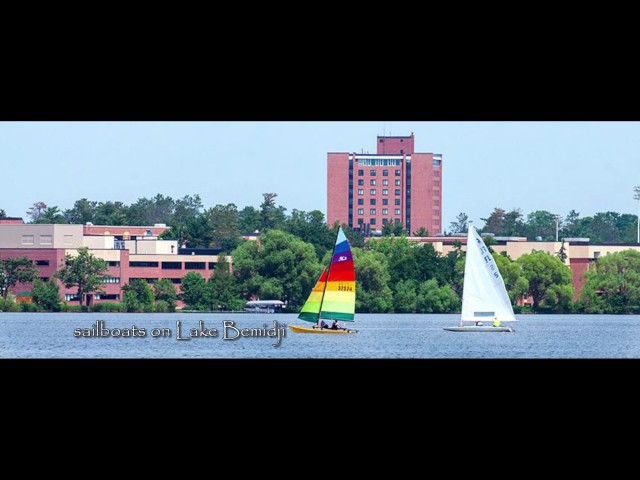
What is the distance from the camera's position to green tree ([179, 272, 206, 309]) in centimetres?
9631

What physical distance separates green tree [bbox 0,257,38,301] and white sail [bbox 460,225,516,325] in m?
45.2

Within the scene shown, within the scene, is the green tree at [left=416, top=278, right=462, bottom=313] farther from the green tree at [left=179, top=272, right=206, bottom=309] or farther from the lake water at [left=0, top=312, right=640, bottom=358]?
the lake water at [left=0, top=312, right=640, bottom=358]

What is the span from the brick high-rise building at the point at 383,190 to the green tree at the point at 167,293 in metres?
65.3

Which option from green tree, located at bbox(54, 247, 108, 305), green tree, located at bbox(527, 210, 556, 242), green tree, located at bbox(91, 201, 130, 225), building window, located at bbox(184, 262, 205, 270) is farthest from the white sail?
green tree, located at bbox(527, 210, 556, 242)

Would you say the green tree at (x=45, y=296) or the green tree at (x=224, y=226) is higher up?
the green tree at (x=224, y=226)

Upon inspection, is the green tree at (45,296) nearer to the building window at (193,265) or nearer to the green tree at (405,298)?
the building window at (193,265)

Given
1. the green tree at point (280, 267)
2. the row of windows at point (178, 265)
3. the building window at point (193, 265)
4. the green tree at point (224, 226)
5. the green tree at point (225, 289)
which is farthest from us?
the green tree at point (224, 226)

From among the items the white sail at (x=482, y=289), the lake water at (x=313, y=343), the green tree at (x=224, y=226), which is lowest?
the lake water at (x=313, y=343)

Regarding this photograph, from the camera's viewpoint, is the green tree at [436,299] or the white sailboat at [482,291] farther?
the green tree at [436,299]

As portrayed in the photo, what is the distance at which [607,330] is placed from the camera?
247ft

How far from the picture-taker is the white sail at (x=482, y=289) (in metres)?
55.4

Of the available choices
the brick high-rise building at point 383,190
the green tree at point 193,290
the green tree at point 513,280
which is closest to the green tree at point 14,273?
the green tree at point 193,290

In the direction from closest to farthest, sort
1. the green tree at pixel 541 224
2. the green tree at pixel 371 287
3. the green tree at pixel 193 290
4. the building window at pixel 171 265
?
the green tree at pixel 193 290 → the green tree at pixel 371 287 → the building window at pixel 171 265 → the green tree at pixel 541 224
